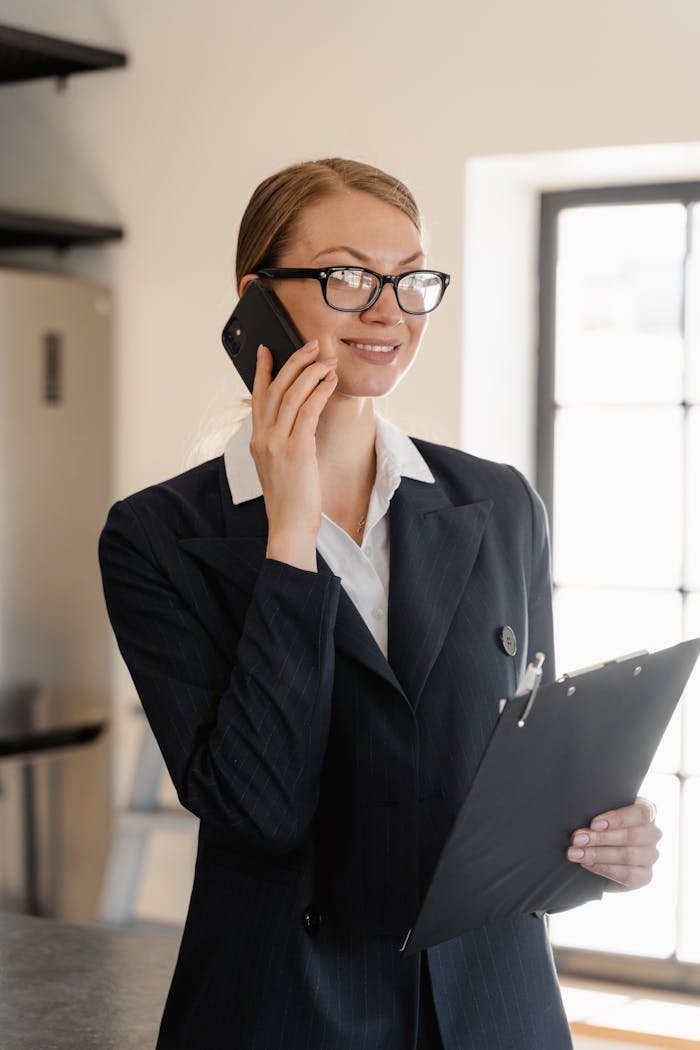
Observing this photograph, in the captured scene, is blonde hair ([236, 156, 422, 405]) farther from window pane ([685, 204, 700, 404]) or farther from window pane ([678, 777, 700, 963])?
window pane ([678, 777, 700, 963])

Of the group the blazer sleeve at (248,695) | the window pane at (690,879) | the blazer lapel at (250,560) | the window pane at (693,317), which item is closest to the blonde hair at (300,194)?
the blazer lapel at (250,560)

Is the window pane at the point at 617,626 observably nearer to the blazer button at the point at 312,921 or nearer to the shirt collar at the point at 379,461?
the shirt collar at the point at 379,461

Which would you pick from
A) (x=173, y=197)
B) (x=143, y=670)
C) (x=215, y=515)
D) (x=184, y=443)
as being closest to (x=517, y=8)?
(x=173, y=197)

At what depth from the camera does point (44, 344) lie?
9.45ft

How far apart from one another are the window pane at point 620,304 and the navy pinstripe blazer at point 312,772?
5.51 ft

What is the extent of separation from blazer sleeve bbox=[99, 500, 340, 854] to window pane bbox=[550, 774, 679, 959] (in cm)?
182

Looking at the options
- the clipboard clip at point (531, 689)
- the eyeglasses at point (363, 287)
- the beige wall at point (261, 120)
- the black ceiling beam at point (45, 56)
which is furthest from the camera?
the black ceiling beam at point (45, 56)

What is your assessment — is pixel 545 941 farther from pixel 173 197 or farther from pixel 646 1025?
pixel 173 197

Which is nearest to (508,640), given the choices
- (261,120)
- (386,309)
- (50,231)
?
(386,309)

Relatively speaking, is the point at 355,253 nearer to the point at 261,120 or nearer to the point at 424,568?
the point at 424,568

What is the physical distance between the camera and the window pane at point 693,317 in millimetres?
2713

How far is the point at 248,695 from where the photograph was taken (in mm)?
1100

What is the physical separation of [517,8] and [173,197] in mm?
882

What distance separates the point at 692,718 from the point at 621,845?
1.71 metres
